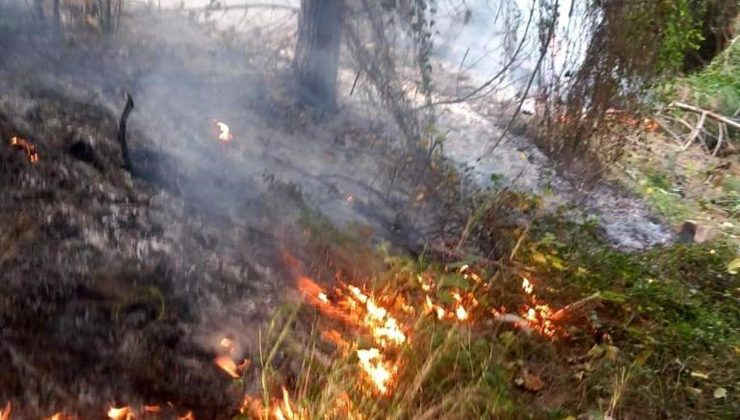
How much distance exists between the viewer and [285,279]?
3768mm

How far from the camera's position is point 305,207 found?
14.2 ft

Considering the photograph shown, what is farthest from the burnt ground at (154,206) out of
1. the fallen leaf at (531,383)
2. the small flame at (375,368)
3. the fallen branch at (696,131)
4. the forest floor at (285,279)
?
the fallen branch at (696,131)

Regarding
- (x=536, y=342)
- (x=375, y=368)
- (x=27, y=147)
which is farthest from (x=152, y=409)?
(x=536, y=342)

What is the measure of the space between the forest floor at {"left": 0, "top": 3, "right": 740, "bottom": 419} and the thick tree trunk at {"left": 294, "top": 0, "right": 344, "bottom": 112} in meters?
0.32

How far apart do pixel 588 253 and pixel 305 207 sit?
190 centimetres

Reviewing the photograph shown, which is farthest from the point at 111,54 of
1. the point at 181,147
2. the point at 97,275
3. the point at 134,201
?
the point at 97,275

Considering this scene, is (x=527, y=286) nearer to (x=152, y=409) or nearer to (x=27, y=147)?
(x=152, y=409)

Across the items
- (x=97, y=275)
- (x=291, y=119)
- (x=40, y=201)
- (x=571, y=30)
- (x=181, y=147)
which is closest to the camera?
(x=97, y=275)

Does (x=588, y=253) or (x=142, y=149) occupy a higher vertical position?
(x=142, y=149)

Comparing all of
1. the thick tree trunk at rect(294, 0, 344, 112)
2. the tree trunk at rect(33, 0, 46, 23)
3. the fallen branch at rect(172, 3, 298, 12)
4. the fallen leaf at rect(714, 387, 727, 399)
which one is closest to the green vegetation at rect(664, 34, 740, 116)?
the thick tree trunk at rect(294, 0, 344, 112)

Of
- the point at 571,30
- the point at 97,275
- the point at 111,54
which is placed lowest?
the point at 97,275

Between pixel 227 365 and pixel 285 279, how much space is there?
82 cm

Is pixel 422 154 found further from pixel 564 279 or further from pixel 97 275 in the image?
pixel 97 275

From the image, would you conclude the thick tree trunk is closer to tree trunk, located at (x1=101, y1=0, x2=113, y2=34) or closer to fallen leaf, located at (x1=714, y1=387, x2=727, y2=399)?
tree trunk, located at (x1=101, y1=0, x2=113, y2=34)
